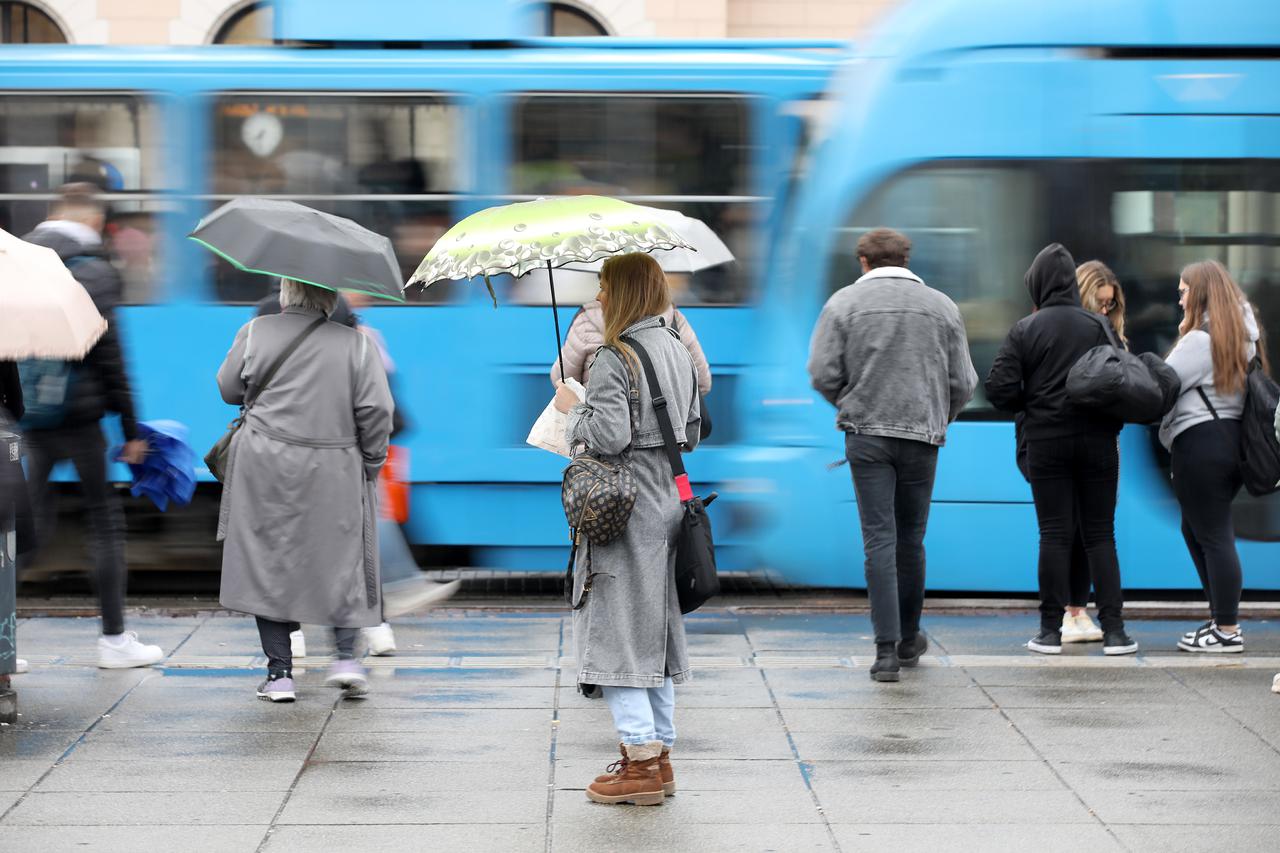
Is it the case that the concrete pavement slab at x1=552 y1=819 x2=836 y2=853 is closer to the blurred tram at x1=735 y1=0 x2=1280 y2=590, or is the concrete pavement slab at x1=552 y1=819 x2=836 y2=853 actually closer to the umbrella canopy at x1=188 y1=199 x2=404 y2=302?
the umbrella canopy at x1=188 y1=199 x2=404 y2=302

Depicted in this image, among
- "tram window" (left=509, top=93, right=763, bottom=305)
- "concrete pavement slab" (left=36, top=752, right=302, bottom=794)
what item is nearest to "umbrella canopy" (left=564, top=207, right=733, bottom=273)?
"tram window" (left=509, top=93, right=763, bottom=305)

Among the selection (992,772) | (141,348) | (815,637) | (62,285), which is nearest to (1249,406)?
(815,637)

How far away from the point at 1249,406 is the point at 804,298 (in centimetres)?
232

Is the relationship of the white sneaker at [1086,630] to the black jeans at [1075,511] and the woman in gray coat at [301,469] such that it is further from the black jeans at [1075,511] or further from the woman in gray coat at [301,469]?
the woman in gray coat at [301,469]

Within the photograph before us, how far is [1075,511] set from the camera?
7.45 meters

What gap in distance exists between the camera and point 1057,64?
28.2 ft

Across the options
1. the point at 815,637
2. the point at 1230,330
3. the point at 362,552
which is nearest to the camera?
the point at 362,552

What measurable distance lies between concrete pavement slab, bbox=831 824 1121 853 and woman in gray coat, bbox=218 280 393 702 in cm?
222

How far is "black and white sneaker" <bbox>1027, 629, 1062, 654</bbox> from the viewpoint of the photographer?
746cm

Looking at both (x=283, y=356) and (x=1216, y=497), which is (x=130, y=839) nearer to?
(x=283, y=356)

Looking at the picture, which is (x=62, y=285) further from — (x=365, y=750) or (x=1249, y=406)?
(x=1249, y=406)

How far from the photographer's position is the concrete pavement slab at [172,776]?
5.30 m

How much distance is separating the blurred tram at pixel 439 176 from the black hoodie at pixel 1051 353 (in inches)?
81.4

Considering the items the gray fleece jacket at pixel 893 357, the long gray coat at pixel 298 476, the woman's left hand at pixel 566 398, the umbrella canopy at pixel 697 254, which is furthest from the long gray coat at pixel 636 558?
the umbrella canopy at pixel 697 254
